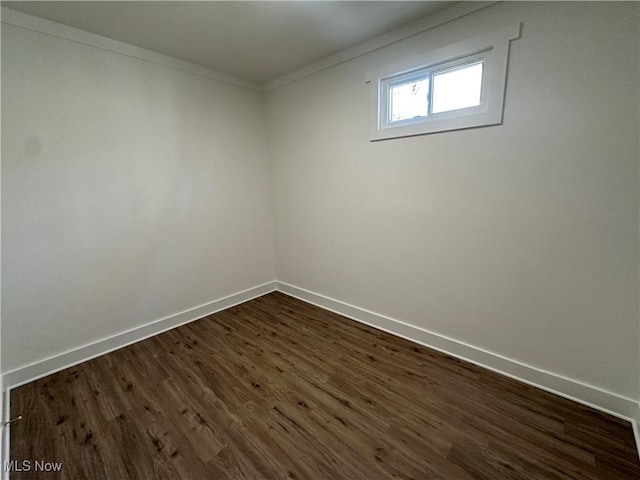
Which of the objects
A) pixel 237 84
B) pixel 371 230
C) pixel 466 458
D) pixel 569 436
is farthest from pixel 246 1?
pixel 569 436

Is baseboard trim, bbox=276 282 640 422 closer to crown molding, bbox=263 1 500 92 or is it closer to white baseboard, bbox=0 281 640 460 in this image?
white baseboard, bbox=0 281 640 460

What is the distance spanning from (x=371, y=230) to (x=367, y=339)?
3.33 ft

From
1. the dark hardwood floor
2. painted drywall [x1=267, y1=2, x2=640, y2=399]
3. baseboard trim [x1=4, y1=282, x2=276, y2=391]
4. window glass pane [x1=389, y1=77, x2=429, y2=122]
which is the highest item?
window glass pane [x1=389, y1=77, x2=429, y2=122]

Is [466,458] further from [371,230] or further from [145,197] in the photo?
[145,197]

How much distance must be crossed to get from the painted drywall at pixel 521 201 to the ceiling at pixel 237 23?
0.25 meters

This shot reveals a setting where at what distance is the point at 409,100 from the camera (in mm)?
2273

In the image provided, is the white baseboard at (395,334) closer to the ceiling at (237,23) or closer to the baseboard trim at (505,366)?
the baseboard trim at (505,366)

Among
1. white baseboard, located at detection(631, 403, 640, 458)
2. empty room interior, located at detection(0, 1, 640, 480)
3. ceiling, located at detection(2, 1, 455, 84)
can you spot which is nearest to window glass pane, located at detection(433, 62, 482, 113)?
Result: empty room interior, located at detection(0, 1, 640, 480)

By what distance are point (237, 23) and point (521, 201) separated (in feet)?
7.81

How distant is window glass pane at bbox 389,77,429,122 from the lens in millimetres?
2182

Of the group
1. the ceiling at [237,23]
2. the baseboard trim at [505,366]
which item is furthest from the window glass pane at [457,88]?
the baseboard trim at [505,366]

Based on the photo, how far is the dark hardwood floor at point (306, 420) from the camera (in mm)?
1412

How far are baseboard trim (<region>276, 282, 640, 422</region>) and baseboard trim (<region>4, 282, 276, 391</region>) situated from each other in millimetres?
1332

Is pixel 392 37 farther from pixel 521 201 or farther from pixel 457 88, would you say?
pixel 521 201
